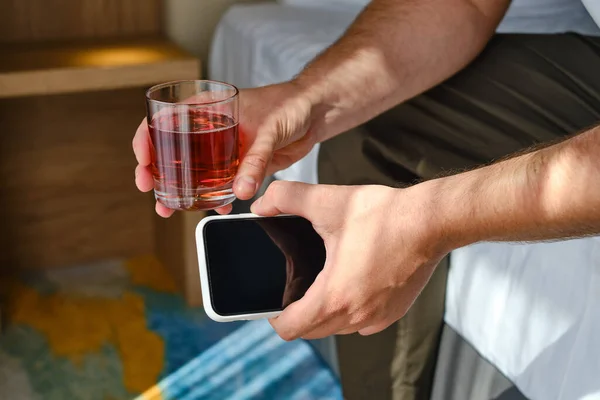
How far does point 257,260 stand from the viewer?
79 cm

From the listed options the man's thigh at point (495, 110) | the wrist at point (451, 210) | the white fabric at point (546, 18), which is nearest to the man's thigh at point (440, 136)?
the man's thigh at point (495, 110)

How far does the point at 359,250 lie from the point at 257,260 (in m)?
0.12

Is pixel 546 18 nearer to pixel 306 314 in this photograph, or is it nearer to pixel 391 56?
pixel 391 56

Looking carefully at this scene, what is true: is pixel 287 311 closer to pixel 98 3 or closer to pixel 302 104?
pixel 302 104

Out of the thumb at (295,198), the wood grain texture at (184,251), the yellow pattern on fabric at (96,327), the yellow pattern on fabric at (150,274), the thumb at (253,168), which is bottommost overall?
the yellow pattern on fabric at (150,274)

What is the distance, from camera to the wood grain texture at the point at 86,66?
144 centimetres

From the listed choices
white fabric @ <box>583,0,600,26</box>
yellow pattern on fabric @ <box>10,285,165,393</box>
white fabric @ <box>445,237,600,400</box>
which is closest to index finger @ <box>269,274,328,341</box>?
white fabric @ <box>445,237,600,400</box>

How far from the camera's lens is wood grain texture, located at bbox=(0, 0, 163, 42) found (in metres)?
1.66

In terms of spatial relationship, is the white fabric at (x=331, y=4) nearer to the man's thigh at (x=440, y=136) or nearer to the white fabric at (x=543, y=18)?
the white fabric at (x=543, y=18)

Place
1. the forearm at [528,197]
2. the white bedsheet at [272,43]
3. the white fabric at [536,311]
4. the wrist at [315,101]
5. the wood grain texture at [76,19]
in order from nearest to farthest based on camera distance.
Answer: the forearm at [528,197] < the white fabric at [536,311] < the wrist at [315,101] < the white bedsheet at [272,43] < the wood grain texture at [76,19]

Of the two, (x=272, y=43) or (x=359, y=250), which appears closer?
(x=359, y=250)

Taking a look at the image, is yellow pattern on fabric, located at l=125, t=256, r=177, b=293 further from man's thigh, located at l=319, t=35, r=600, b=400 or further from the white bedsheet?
man's thigh, located at l=319, t=35, r=600, b=400

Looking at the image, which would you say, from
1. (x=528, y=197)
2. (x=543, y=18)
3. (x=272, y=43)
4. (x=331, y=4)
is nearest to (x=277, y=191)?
(x=528, y=197)

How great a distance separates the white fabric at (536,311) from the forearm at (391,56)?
0.25 metres
